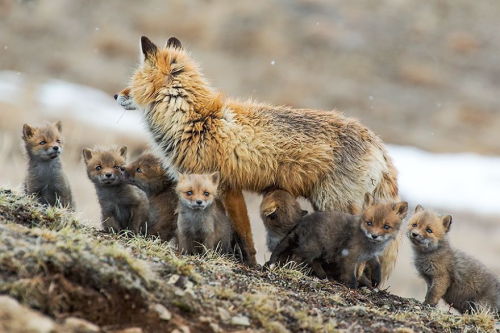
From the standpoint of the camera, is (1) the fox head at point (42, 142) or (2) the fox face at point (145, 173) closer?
(1) the fox head at point (42, 142)

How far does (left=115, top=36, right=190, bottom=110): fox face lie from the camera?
9516mm

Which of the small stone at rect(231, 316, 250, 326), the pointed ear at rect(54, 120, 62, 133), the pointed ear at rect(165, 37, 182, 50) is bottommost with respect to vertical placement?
the small stone at rect(231, 316, 250, 326)

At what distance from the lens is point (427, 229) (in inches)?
348

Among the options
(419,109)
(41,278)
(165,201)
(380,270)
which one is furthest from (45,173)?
(419,109)

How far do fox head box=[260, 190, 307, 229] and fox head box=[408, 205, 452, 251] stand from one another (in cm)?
139

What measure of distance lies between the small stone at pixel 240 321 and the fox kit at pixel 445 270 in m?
3.24

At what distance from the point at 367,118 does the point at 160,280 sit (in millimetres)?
31057

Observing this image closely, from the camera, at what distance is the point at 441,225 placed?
8.94m

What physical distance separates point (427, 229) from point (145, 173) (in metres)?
3.53

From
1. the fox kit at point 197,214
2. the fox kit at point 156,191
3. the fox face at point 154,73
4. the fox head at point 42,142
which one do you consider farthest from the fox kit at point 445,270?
the fox head at point 42,142

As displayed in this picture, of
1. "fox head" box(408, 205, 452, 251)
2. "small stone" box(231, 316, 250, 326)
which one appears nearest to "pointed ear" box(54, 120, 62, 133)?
"small stone" box(231, 316, 250, 326)

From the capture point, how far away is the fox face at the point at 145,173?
9.23 metres

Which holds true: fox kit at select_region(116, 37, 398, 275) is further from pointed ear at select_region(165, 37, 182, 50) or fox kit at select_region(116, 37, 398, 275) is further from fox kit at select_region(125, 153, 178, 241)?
pointed ear at select_region(165, 37, 182, 50)

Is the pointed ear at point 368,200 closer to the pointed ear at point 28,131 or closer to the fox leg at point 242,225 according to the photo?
the fox leg at point 242,225
